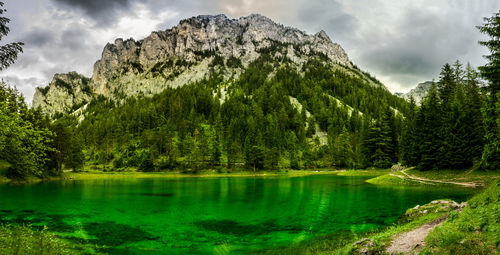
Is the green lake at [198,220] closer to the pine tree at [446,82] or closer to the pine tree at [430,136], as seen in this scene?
the pine tree at [430,136]

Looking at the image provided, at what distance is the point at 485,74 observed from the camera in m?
28.9

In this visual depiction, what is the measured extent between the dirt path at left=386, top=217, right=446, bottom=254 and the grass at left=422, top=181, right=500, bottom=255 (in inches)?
18.5

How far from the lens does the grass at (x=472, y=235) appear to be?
8.81 meters

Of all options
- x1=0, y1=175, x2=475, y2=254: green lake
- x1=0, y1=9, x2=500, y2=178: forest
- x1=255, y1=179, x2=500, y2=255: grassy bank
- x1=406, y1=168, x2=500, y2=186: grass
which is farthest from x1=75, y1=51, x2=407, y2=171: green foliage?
x1=255, y1=179, x2=500, y2=255: grassy bank

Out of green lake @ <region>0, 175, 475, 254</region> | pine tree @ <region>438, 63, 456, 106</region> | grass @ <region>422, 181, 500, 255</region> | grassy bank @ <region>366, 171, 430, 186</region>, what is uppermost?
pine tree @ <region>438, 63, 456, 106</region>

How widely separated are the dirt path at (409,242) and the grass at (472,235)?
18.5 inches

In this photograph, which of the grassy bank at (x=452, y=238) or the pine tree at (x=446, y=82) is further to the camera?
the pine tree at (x=446, y=82)

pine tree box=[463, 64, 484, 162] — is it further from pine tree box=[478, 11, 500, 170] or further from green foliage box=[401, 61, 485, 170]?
pine tree box=[478, 11, 500, 170]

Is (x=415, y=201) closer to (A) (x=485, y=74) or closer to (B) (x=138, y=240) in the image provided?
(A) (x=485, y=74)

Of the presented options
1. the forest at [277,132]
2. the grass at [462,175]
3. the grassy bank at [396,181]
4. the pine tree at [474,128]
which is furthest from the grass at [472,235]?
the pine tree at [474,128]

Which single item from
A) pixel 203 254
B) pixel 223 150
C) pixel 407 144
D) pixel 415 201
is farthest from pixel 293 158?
pixel 203 254

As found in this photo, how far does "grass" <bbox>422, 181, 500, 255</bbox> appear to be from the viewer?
8.81 meters

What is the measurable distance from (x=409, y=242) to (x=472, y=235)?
7.96 feet

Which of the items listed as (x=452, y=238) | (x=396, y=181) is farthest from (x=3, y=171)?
(x=396, y=181)
